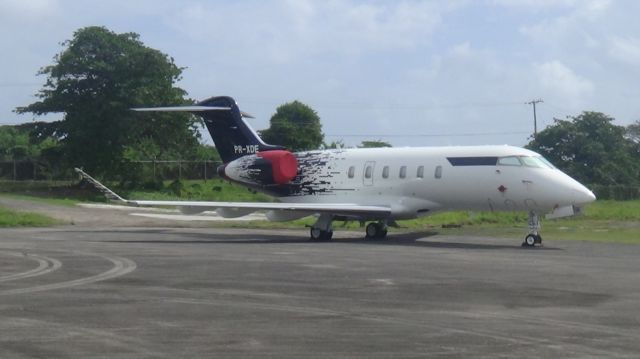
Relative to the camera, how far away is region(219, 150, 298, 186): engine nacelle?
1384 inches

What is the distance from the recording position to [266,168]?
35281 millimetres

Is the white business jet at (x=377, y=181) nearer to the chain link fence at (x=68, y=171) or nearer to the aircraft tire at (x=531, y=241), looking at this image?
the aircraft tire at (x=531, y=241)

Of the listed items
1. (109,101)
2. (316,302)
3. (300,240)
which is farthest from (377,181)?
(109,101)

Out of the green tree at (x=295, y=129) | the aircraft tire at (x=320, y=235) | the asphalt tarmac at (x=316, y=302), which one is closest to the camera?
the asphalt tarmac at (x=316, y=302)

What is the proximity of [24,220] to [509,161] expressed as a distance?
2048cm

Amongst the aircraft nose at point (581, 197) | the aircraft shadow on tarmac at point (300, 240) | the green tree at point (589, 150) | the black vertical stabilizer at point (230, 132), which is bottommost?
the aircraft shadow on tarmac at point (300, 240)

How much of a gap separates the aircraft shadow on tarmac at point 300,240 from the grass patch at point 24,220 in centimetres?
690

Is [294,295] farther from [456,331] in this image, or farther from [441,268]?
[441,268]

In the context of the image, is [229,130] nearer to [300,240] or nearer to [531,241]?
[300,240]

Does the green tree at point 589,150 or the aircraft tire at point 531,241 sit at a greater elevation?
the green tree at point 589,150

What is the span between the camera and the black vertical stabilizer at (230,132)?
36.7 metres

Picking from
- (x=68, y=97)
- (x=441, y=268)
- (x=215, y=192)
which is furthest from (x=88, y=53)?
(x=441, y=268)

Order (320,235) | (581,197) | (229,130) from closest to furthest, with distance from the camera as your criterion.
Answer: (581,197), (320,235), (229,130)

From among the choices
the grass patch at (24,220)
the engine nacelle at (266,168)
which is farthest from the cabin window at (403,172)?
the grass patch at (24,220)
